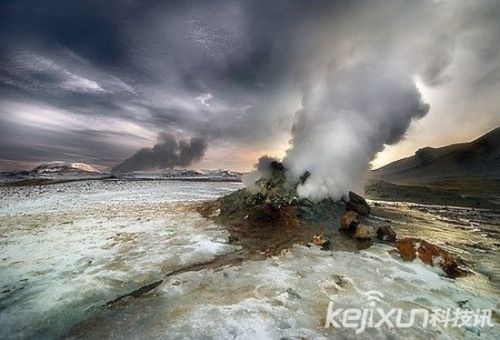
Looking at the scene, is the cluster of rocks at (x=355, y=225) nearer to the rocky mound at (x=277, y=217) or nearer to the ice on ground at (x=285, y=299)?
the rocky mound at (x=277, y=217)

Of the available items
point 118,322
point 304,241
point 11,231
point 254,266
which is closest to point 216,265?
point 254,266

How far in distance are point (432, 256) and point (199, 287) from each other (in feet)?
29.3

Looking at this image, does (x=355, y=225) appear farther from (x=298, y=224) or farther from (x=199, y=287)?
(x=199, y=287)

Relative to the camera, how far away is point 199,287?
8.31 metres

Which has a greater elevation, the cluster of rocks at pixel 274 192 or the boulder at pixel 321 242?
the cluster of rocks at pixel 274 192

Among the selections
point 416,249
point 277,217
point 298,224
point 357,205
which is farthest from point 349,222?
point 357,205

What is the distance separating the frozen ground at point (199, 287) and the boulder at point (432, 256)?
38 cm

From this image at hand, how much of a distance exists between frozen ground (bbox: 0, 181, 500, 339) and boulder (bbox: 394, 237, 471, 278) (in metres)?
→ 0.38

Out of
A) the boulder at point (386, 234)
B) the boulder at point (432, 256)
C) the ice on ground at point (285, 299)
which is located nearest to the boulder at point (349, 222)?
the boulder at point (386, 234)

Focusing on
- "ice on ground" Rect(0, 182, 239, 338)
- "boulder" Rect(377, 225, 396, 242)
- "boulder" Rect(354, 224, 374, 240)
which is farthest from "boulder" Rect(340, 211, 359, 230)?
"ice on ground" Rect(0, 182, 239, 338)

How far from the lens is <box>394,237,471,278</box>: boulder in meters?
10.1

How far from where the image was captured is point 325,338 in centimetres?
595

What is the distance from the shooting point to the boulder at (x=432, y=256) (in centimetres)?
1006

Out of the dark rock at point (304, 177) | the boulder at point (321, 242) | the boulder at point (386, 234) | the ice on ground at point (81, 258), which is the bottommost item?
the ice on ground at point (81, 258)
